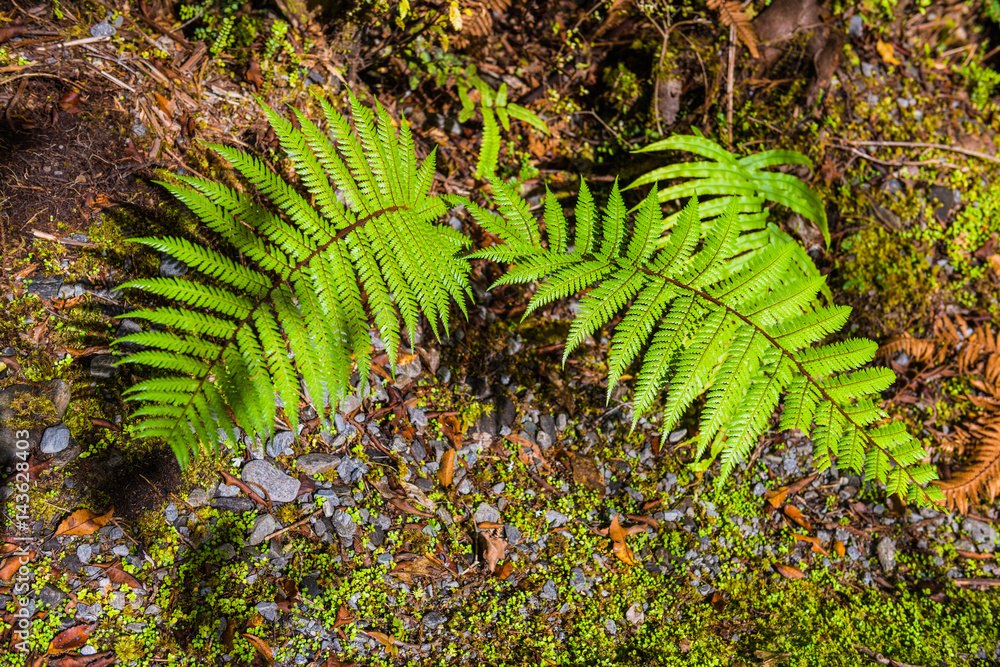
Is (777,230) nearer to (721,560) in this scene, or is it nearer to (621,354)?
(621,354)

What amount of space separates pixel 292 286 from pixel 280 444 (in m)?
0.86

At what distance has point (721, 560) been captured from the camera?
325 centimetres

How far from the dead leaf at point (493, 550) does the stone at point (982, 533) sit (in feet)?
10.8

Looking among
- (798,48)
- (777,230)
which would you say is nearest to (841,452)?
(777,230)

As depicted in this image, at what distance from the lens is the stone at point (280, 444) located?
2.86 meters

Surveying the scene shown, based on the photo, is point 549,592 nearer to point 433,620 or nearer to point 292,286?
point 433,620

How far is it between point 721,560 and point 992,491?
2.09m

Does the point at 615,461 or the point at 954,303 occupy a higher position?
the point at 954,303

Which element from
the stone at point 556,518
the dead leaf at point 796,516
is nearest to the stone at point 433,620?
the stone at point 556,518

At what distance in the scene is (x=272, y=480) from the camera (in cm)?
282

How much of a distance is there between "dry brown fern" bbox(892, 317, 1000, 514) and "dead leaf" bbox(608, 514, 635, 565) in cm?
231

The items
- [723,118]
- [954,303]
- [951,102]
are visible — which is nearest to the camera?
[723,118]

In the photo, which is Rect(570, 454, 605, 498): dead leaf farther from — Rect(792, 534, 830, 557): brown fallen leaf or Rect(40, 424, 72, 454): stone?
Rect(40, 424, 72, 454): stone

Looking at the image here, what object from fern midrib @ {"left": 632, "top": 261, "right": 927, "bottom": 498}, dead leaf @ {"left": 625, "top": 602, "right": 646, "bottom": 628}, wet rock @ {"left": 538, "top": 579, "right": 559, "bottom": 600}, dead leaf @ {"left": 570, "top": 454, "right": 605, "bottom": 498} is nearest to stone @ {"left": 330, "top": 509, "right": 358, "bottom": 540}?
wet rock @ {"left": 538, "top": 579, "right": 559, "bottom": 600}
